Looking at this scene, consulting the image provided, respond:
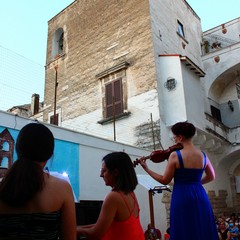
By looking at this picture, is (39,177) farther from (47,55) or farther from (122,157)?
(47,55)

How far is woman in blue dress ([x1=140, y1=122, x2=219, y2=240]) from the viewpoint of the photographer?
101 inches

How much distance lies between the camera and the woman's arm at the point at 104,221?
196 centimetres

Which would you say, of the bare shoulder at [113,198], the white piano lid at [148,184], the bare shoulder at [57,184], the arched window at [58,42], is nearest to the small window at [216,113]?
the white piano lid at [148,184]

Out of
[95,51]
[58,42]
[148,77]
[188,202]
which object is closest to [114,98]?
[148,77]

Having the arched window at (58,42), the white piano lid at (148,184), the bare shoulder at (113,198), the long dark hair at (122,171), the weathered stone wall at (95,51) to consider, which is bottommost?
the bare shoulder at (113,198)

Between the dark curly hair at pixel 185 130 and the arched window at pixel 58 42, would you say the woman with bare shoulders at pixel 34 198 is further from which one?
the arched window at pixel 58 42

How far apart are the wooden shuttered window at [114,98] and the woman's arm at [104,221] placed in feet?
33.8

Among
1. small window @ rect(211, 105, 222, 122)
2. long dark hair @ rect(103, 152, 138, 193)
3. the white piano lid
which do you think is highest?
small window @ rect(211, 105, 222, 122)

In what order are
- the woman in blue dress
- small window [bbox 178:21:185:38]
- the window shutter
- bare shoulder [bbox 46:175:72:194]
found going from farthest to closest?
small window [bbox 178:21:185:38], the window shutter, the woman in blue dress, bare shoulder [bbox 46:175:72:194]

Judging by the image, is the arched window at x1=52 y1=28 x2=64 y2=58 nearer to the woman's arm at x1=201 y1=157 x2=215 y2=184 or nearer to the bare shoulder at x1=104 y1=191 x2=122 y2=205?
the woman's arm at x1=201 y1=157 x2=215 y2=184

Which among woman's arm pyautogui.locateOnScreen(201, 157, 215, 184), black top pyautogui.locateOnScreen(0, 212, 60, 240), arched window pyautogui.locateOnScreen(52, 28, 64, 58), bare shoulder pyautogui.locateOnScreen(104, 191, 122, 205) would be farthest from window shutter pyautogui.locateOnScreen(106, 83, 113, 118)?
black top pyautogui.locateOnScreen(0, 212, 60, 240)

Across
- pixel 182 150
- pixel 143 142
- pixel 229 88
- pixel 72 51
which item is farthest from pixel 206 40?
pixel 182 150

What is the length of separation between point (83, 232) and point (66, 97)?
13935 millimetres

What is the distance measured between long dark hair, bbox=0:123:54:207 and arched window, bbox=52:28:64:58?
16.4 metres
